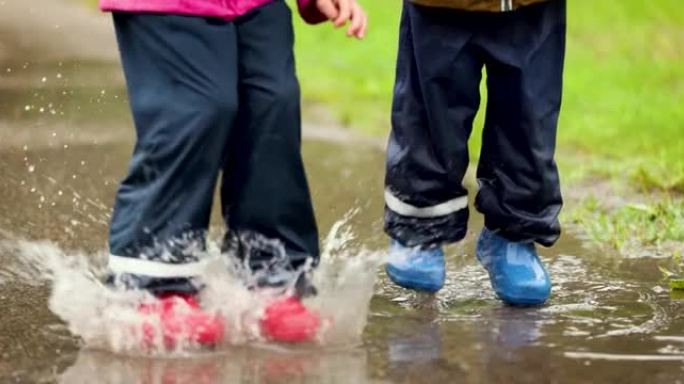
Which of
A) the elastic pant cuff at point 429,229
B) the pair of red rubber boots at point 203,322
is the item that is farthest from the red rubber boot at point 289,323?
the elastic pant cuff at point 429,229

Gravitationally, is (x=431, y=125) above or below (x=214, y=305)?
above

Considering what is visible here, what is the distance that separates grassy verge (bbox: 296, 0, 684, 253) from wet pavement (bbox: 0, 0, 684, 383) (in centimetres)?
40

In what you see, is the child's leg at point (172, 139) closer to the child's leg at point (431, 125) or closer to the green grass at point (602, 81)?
the child's leg at point (431, 125)

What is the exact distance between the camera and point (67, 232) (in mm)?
3836

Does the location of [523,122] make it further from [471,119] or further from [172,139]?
[172,139]

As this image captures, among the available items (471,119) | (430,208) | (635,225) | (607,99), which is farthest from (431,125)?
(607,99)

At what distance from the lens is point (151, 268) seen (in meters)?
2.87

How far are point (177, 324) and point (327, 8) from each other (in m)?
0.77

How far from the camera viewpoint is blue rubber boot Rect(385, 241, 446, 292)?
3305 millimetres

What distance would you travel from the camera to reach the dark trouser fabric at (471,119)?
10.6 feet

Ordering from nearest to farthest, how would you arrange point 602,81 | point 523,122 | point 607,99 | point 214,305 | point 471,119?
1. point 214,305
2. point 523,122
3. point 471,119
4. point 607,99
5. point 602,81

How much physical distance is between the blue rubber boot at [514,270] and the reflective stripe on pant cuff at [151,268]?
751 millimetres

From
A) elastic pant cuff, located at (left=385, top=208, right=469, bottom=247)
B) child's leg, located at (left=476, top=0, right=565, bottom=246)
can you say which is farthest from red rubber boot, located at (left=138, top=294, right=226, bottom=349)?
child's leg, located at (left=476, top=0, right=565, bottom=246)

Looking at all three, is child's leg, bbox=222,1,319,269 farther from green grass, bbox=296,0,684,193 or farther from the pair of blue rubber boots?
green grass, bbox=296,0,684,193
